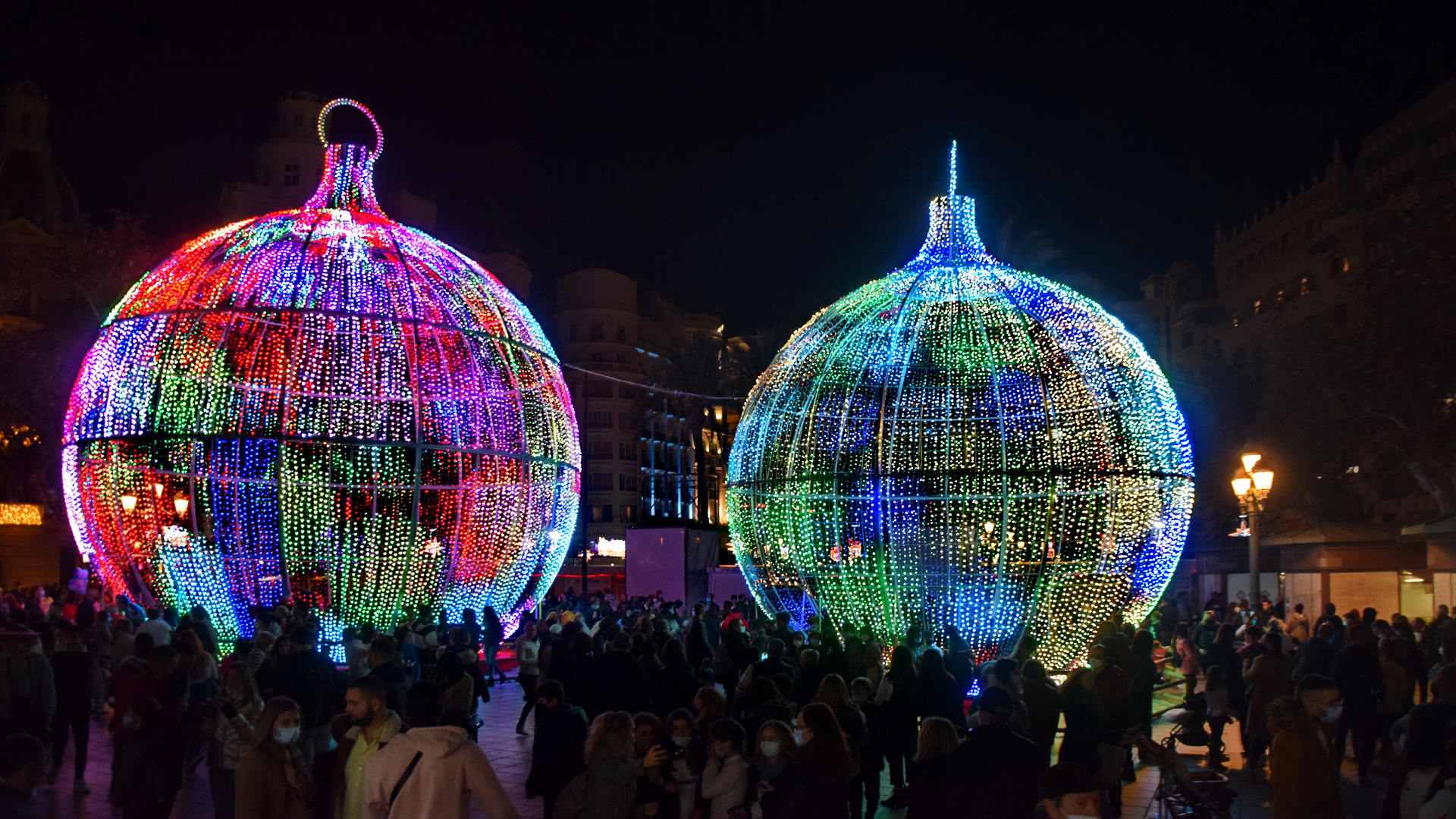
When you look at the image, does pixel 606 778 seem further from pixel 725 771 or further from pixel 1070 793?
pixel 1070 793

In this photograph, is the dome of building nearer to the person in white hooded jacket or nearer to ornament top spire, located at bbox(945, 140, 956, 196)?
ornament top spire, located at bbox(945, 140, 956, 196)

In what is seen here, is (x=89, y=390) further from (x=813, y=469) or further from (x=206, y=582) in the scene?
(x=813, y=469)

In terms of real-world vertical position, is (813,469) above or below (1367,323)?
below

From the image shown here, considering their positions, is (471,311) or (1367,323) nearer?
(471,311)

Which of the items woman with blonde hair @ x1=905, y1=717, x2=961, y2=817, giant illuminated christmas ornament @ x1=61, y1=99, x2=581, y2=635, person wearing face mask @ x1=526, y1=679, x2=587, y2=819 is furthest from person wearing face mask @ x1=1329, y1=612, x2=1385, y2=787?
giant illuminated christmas ornament @ x1=61, y1=99, x2=581, y2=635

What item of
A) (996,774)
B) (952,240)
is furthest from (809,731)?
(952,240)

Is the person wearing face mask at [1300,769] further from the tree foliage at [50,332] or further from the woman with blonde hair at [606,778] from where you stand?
the tree foliage at [50,332]

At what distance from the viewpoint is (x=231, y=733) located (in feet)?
23.6

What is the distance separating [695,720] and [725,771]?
1008 mm

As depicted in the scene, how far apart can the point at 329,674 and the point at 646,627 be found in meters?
5.61

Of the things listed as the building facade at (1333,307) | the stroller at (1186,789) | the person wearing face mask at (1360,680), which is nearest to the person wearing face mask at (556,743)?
the stroller at (1186,789)

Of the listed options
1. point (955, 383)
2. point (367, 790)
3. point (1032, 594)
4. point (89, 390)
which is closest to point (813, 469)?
point (955, 383)

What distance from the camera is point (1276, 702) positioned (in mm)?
6230

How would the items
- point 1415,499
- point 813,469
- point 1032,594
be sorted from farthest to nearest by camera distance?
point 1415,499
point 813,469
point 1032,594
